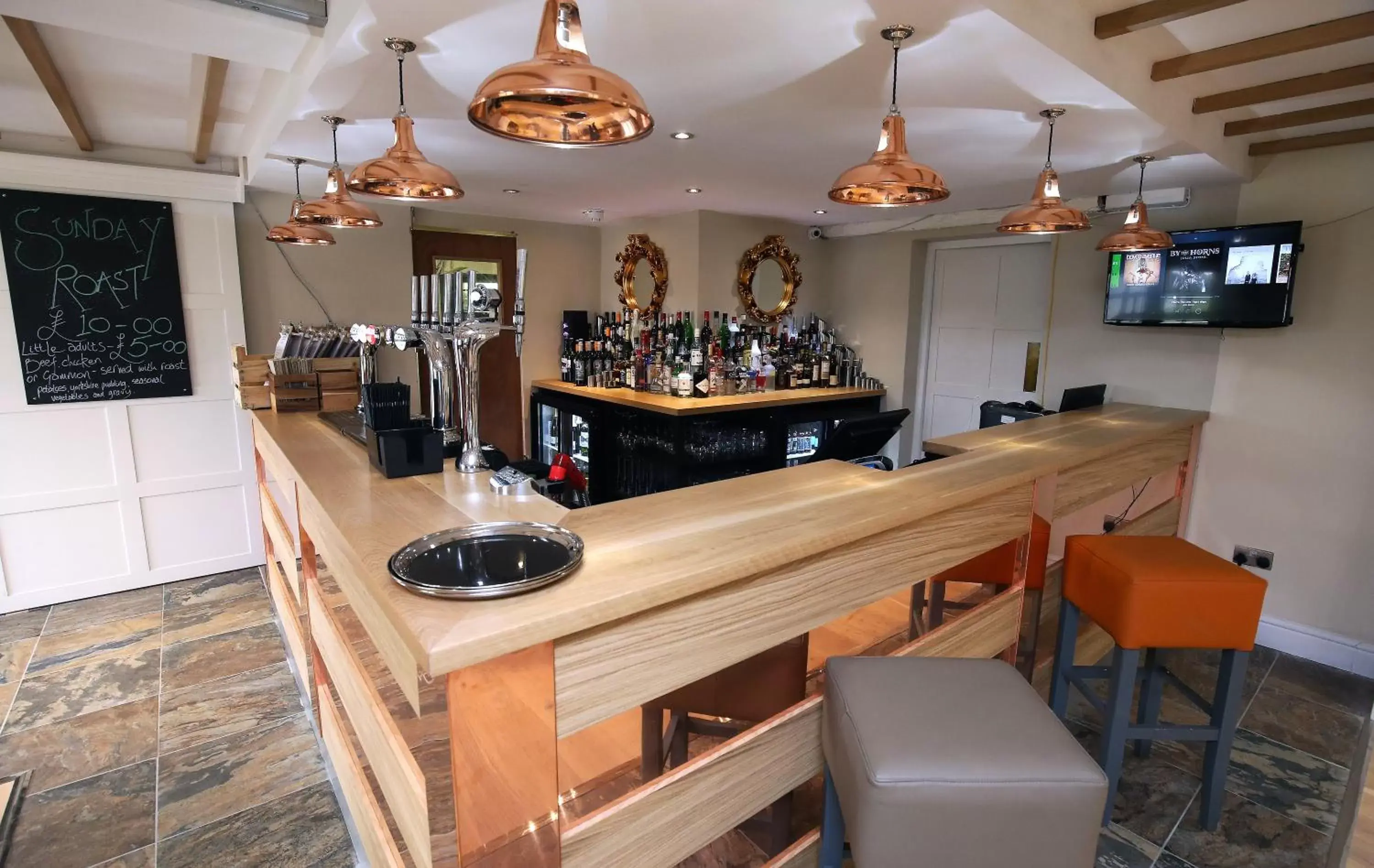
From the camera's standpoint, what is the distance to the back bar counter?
0.99 m

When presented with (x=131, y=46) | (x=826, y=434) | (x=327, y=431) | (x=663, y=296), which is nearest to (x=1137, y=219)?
(x=826, y=434)

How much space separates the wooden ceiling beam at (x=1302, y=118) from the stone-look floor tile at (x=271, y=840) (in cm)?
408

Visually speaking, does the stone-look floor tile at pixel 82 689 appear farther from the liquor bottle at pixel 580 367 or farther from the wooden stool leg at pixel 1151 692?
the wooden stool leg at pixel 1151 692

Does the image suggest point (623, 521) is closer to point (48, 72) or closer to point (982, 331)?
point (48, 72)

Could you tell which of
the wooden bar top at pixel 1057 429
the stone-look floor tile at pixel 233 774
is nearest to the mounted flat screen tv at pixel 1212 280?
the wooden bar top at pixel 1057 429

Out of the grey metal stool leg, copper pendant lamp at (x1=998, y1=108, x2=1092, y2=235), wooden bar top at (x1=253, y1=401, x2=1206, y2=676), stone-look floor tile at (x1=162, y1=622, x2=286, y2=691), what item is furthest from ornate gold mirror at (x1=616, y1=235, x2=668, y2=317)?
the grey metal stool leg

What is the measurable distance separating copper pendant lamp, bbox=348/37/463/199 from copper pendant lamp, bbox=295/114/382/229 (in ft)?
1.81

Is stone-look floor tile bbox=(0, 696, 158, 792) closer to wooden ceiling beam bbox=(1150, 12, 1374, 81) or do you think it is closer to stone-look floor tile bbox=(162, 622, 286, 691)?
stone-look floor tile bbox=(162, 622, 286, 691)

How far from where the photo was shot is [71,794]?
2098mm

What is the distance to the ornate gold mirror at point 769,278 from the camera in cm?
461

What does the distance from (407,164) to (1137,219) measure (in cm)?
266

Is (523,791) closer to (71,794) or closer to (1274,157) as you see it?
(71,794)

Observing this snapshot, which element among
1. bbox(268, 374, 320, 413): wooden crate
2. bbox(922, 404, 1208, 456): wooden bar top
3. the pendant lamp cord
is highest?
the pendant lamp cord

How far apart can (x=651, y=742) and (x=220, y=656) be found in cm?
252
